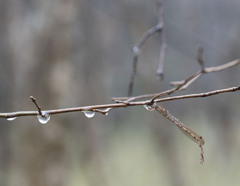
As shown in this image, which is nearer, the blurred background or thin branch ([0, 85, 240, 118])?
thin branch ([0, 85, 240, 118])

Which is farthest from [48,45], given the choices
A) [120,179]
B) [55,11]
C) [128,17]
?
[120,179]

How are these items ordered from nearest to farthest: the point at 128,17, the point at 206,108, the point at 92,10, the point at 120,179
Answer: the point at 128,17
the point at 92,10
the point at 206,108
the point at 120,179

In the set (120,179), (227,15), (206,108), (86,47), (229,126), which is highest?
(227,15)

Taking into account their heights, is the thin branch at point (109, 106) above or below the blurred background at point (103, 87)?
below

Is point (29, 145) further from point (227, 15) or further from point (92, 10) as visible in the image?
point (227, 15)

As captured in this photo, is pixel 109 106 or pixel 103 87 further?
pixel 103 87

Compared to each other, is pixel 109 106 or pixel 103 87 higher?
pixel 103 87

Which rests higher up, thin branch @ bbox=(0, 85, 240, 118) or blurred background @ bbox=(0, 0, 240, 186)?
blurred background @ bbox=(0, 0, 240, 186)

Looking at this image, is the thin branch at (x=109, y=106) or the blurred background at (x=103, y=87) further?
the blurred background at (x=103, y=87)
